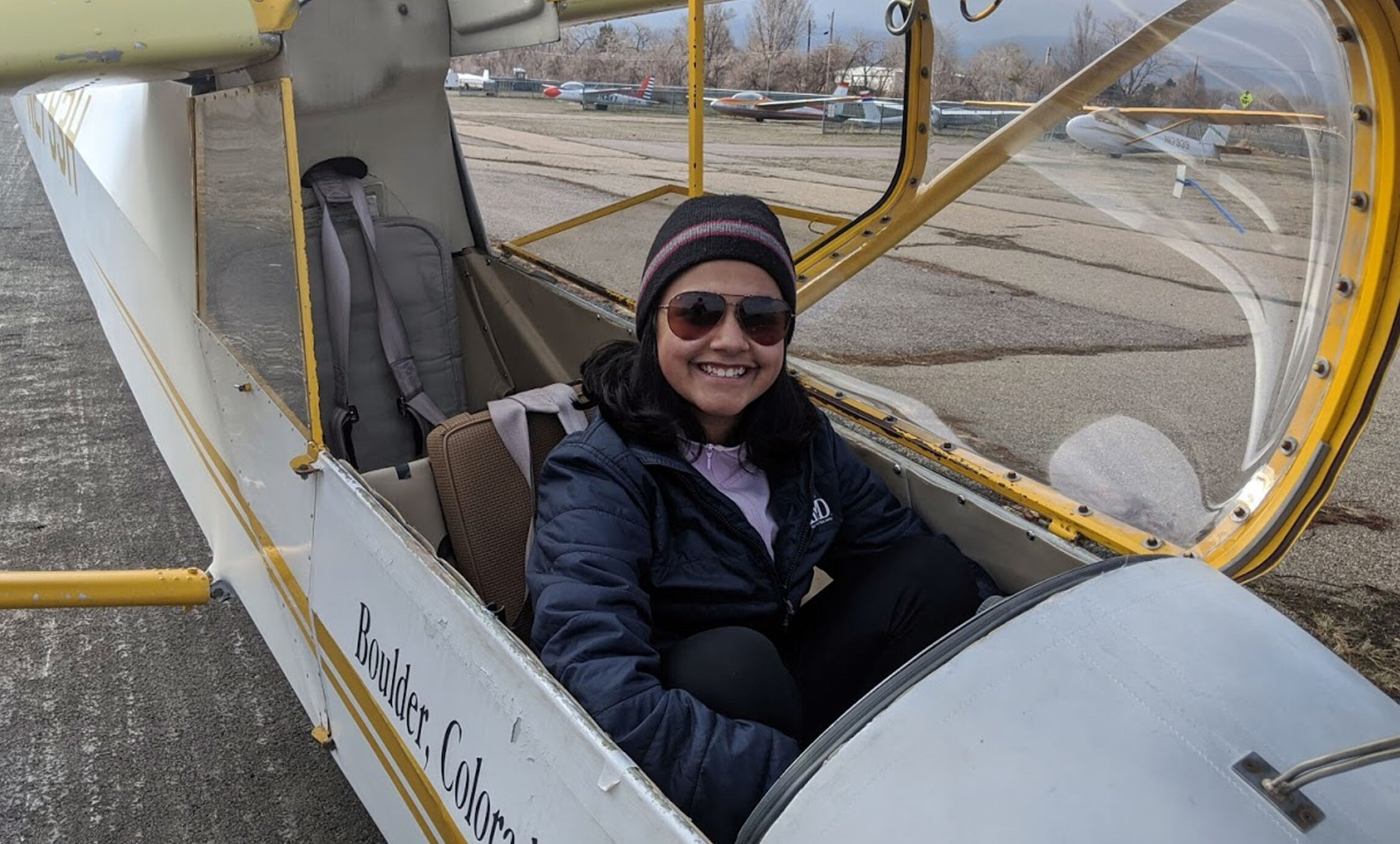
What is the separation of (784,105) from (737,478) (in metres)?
1.11

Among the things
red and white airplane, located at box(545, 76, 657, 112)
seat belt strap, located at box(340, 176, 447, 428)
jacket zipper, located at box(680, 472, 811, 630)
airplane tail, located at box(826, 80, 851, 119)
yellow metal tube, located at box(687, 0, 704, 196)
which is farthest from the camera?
red and white airplane, located at box(545, 76, 657, 112)

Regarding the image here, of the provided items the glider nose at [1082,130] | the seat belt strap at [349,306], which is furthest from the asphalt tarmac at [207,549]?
the seat belt strap at [349,306]

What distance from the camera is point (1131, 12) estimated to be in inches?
61.4

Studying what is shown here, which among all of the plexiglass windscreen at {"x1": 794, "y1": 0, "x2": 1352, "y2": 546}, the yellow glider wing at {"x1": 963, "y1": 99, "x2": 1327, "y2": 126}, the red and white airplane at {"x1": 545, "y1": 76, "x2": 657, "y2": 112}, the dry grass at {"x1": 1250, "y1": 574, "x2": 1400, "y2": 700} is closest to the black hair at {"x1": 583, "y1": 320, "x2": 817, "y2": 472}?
the plexiglass windscreen at {"x1": 794, "y1": 0, "x2": 1352, "y2": 546}

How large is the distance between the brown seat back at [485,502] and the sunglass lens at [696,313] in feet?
1.62

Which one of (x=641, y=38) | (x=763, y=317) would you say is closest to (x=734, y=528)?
(x=763, y=317)

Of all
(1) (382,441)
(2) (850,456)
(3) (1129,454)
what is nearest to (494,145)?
(1) (382,441)

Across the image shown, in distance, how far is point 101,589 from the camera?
2016 millimetres

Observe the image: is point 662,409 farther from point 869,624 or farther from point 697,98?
point 697,98

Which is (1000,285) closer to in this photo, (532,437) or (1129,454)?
(1129,454)

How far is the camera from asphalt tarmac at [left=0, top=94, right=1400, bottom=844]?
2.03m

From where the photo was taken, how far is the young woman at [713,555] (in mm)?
1181

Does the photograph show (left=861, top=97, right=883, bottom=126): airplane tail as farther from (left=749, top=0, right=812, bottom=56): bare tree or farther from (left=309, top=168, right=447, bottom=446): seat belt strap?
(left=309, top=168, right=447, bottom=446): seat belt strap

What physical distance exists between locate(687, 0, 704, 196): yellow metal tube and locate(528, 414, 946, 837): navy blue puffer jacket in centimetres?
77
